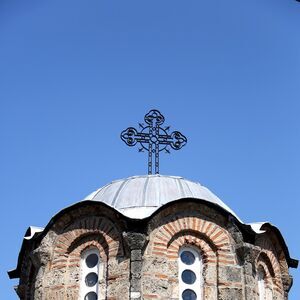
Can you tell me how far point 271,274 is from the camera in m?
17.0

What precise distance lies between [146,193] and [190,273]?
2.05m

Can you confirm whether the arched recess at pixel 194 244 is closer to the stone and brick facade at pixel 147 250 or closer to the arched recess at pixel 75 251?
the stone and brick facade at pixel 147 250

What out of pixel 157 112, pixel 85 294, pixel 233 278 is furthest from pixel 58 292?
pixel 157 112

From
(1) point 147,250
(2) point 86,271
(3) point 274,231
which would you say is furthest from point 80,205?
(3) point 274,231

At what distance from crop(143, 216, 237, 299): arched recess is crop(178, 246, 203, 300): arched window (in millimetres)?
107

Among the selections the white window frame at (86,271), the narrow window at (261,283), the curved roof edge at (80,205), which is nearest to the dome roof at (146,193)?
the curved roof edge at (80,205)

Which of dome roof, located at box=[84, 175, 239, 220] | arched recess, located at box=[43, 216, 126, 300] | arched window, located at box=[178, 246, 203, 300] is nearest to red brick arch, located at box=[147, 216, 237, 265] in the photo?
arched window, located at box=[178, 246, 203, 300]

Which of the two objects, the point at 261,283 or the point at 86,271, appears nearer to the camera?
the point at 86,271

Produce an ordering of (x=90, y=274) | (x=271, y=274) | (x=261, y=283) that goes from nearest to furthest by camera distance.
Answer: (x=90, y=274), (x=261, y=283), (x=271, y=274)

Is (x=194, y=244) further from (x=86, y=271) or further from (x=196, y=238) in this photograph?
(x=86, y=271)

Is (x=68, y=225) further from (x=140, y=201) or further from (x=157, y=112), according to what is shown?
(x=157, y=112)

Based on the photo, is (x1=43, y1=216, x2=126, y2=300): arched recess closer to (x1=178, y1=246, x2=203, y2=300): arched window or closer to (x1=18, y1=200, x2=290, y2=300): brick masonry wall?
(x1=18, y1=200, x2=290, y2=300): brick masonry wall

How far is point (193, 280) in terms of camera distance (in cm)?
1567

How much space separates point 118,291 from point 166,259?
1132 mm
